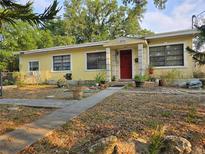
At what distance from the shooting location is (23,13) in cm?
379

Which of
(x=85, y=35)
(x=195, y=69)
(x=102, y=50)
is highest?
(x=85, y=35)

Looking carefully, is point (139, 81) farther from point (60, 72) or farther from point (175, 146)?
point (175, 146)

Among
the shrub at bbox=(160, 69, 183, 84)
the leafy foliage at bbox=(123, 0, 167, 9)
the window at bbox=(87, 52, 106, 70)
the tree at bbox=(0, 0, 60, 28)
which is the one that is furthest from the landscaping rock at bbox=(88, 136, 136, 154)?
the window at bbox=(87, 52, 106, 70)

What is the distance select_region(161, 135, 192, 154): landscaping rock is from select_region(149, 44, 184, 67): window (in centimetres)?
1044

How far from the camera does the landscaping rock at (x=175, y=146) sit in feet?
13.7

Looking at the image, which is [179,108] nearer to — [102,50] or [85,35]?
[102,50]

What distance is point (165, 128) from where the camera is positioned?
517 cm

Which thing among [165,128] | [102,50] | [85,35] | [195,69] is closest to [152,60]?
[195,69]

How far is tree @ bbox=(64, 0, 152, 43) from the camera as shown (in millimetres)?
33062

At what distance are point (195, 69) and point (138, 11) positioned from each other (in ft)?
23.0

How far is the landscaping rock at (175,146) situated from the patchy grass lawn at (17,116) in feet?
11.4

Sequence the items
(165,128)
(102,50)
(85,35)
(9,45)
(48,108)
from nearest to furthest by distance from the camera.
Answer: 1. (165,128)
2. (48,108)
3. (102,50)
4. (9,45)
5. (85,35)

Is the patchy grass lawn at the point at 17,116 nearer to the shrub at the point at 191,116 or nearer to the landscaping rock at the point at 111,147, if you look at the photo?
the landscaping rock at the point at 111,147

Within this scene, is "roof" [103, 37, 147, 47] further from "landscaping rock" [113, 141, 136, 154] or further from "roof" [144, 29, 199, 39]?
"landscaping rock" [113, 141, 136, 154]
